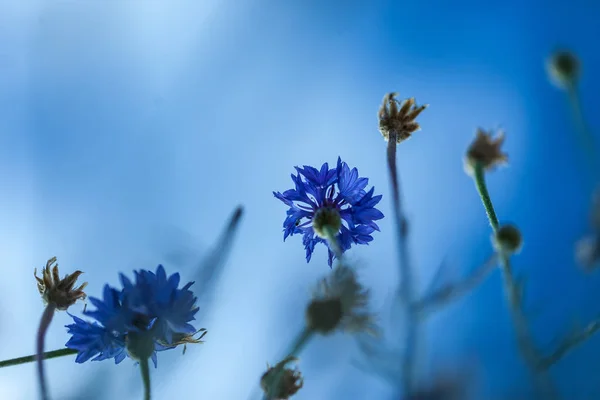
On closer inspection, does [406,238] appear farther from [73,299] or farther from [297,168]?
[73,299]

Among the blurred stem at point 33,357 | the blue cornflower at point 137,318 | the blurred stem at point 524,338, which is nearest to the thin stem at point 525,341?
the blurred stem at point 524,338

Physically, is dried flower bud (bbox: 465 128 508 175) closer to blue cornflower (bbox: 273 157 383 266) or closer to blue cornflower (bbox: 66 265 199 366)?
blue cornflower (bbox: 273 157 383 266)


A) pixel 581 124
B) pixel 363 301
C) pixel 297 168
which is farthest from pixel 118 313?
pixel 581 124

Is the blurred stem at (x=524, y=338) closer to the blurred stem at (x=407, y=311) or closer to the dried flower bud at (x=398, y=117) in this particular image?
the blurred stem at (x=407, y=311)

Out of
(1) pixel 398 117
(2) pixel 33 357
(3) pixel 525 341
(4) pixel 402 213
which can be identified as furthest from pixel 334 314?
(1) pixel 398 117

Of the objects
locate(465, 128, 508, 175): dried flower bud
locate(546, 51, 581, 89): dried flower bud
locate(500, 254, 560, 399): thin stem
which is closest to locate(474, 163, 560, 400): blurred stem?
locate(500, 254, 560, 399): thin stem

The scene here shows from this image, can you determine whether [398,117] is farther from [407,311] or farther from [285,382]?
[407,311]
